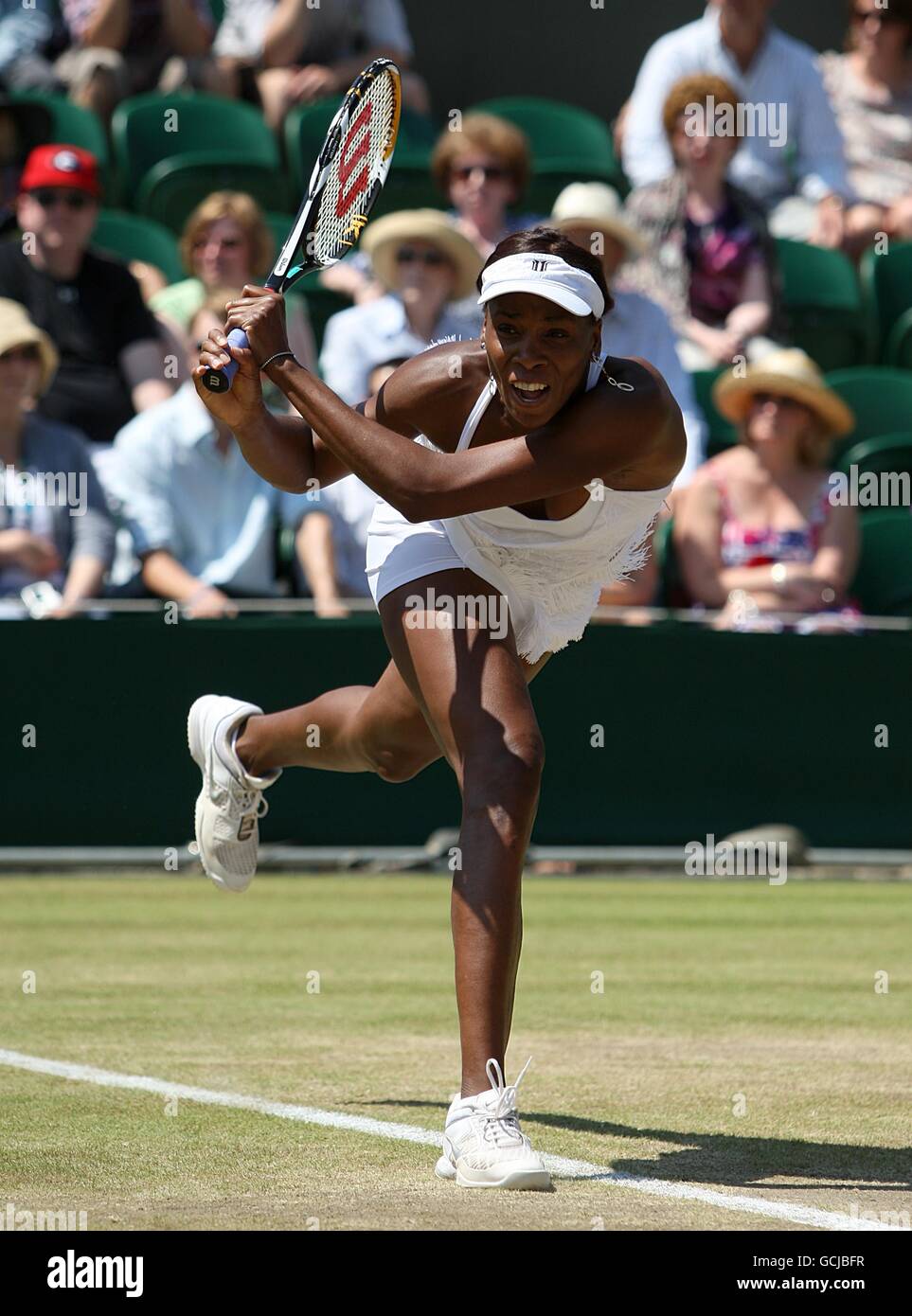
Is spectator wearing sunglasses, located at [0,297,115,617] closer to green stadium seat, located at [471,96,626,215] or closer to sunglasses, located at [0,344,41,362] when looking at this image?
sunglasses, located at [0,344,41,362]

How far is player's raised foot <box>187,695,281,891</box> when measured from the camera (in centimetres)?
575

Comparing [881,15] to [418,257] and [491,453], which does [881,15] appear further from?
[491,453]

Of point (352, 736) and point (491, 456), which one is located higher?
point (491, 456)

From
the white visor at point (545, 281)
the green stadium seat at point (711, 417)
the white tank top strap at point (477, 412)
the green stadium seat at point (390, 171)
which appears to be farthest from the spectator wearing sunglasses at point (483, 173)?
the white visor at point (545, 281)

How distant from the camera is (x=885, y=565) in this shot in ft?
35.6

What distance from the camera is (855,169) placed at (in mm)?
13867

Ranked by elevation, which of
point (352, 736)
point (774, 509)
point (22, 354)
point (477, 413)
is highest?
point (22, 354)

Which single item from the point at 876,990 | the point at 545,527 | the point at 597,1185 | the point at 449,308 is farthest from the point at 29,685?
the point at 597,1185

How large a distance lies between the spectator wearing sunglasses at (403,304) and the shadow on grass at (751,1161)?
21.6 ft

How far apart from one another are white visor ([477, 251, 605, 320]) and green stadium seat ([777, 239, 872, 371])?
8563 millimetres

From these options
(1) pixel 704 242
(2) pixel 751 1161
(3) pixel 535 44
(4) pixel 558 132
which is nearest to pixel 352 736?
(2) pixel 751 1161

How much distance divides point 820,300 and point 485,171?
2.59 m

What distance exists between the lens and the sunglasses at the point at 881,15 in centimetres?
1352

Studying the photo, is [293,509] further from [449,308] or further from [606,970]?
[606,970]
